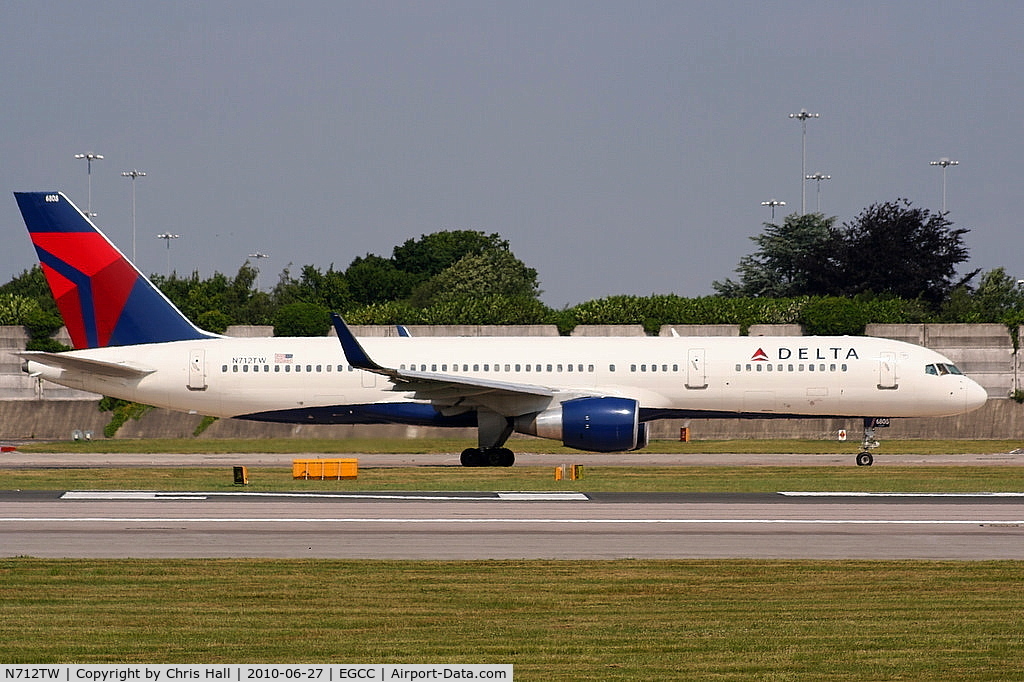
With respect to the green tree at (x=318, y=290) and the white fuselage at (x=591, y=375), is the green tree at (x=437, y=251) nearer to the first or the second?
the green tree at (x=318, y=290)

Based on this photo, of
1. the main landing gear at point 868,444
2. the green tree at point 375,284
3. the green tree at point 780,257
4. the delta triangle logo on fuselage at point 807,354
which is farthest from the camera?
the green tree at point 375,284

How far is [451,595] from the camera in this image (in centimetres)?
1702

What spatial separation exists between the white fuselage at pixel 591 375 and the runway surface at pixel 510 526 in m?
11.2

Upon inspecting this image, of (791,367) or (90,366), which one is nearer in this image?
(90,366)

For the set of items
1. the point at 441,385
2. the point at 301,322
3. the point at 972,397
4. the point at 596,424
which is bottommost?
the point at 596,424

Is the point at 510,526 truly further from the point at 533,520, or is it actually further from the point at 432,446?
the point at 432,446

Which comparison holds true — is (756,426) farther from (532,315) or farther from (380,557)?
(380,557)

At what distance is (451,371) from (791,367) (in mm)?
10495

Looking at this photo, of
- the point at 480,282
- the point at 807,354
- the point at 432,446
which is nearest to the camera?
the point at 807,354

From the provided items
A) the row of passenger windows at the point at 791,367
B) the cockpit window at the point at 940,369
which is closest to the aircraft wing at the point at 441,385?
the row of passenger windows at the point at 791,367

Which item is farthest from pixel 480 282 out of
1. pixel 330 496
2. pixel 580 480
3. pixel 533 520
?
pixel 533 520

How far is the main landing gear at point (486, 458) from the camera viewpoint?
40.3 meters

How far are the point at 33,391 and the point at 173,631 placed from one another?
155 feet

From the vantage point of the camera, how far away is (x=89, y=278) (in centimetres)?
4141
